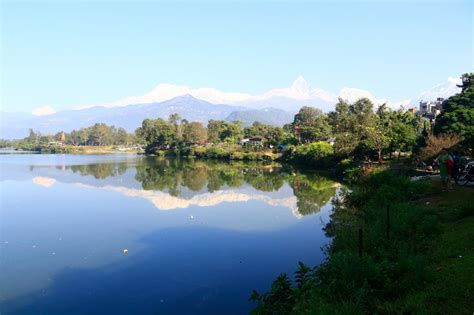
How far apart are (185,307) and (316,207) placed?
15.0 m

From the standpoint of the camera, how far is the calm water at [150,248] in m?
10.0

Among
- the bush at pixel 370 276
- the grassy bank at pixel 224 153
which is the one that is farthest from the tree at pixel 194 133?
the bush at pixel 370 276

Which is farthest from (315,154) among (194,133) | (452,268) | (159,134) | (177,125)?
(177,125)

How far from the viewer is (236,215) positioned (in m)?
21.3

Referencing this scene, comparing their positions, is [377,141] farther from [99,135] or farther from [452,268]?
[99,135]

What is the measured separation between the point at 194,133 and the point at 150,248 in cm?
8065

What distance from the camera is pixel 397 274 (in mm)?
6629

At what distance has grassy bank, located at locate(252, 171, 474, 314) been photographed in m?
5.77

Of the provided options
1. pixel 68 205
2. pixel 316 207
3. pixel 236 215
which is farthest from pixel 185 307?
pixel 68 205

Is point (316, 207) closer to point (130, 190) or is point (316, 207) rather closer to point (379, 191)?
point (379, 191)

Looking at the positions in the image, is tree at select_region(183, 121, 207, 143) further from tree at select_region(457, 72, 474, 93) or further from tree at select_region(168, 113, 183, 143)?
tree at select_region(457, 72, 474, 93)

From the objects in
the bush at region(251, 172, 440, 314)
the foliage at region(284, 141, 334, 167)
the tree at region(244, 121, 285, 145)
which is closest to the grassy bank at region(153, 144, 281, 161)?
the tree at region(244, 121, 285, 145)

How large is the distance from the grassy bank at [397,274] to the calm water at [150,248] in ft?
8.32

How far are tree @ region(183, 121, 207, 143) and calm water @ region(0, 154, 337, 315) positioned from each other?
65.3 metres
